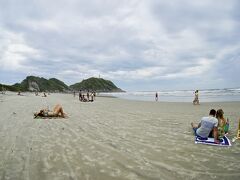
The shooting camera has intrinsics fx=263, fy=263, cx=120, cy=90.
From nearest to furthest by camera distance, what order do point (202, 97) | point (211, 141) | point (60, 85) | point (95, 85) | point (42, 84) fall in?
point (211, 141) → point (202, 97) → point (42, 84) → point (95, 85) → point (60, 85)

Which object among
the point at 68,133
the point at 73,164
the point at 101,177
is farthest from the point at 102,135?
the point at 101,177

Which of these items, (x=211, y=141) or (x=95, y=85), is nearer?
(x=211, y=141)

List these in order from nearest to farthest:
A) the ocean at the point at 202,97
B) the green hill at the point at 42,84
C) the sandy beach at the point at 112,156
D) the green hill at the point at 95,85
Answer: the sandy beach at the point at 112,156 < the ocean at the point at 202,97 < the green hill at the point at 42,84 < the green hill at the point at 95,85

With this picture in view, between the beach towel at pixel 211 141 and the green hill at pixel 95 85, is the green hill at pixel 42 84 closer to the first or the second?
the green hill at pixel 95 85

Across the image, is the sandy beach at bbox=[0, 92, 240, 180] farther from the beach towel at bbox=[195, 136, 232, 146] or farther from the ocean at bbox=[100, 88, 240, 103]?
the ocean at bbox=[100, 88, 240, 103]

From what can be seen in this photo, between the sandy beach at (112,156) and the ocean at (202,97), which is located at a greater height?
the ocean at (202,97)

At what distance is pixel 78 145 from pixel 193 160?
3.85m

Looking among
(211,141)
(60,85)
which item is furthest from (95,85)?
(211,141)

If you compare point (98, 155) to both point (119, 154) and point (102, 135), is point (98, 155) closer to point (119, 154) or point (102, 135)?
point (119, 154)

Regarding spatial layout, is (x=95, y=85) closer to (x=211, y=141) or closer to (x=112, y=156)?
(x=211, y=141)

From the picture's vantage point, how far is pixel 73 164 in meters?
6.82

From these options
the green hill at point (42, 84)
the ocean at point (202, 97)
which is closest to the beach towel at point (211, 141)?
the ocean at point (202, 97)

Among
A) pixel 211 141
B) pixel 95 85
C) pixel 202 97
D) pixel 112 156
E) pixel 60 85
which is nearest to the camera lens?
pixel 112 156

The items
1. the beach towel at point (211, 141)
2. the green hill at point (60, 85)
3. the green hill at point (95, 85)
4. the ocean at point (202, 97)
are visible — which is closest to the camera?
the beach towel at point (211, 141)
